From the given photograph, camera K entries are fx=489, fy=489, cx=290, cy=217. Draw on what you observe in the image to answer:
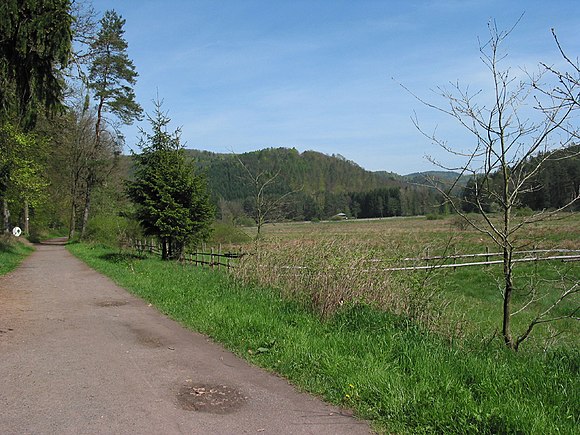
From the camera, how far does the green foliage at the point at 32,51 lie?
36.0ft

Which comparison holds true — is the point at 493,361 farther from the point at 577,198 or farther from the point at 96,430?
the point at 96,430

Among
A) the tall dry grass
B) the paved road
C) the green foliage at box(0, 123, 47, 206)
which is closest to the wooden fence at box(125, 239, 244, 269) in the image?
the tall dry grass

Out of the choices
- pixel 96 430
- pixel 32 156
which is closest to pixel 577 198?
pixel 96 430

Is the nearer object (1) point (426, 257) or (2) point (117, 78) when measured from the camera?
(1) point (426, 257)

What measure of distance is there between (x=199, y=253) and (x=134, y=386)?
53.1 feet

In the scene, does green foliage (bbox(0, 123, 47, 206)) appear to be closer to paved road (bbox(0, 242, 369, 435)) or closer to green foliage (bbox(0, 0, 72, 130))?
green foliage (bbox(0, 0, 72, 130))

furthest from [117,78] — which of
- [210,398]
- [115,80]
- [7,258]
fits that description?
[210,398]

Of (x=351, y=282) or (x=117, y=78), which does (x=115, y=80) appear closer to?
(x=117, y=78)

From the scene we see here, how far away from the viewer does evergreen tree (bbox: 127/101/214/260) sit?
21250mm

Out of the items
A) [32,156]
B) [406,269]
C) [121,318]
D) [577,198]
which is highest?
[32,156]

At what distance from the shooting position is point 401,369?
5.59 m

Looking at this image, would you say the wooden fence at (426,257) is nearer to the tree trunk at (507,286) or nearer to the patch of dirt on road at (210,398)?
the tree trunk at (507,286)

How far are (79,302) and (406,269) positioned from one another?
25.3 feet

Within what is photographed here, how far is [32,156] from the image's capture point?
1049 inches
